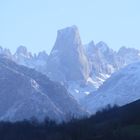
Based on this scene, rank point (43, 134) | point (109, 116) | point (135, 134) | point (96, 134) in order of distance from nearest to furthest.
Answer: point (135, 134) < point (96, 134) < point (43, 134) < point (109, 116)

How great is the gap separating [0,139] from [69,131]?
1833cm

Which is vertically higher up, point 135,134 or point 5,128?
point 5,128

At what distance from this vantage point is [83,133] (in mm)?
108188

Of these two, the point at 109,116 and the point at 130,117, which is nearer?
the point at 130,117

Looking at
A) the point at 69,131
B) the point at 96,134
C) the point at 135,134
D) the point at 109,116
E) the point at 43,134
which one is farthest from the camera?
the point at 109,116

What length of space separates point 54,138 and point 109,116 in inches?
1484

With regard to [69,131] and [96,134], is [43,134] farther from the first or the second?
[96,134]

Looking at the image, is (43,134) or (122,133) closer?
(122,133)

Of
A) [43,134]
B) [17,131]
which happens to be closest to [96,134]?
[43,134]

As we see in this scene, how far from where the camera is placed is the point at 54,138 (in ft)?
365

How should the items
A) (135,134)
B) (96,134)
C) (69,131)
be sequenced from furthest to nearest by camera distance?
(69,131) → (96,134) → (135,134)

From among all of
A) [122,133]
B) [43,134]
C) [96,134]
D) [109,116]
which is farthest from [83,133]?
[109,116]

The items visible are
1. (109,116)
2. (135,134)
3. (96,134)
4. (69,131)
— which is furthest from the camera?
(109,116)

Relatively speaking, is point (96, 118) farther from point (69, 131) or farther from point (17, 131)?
point (69, 131)
